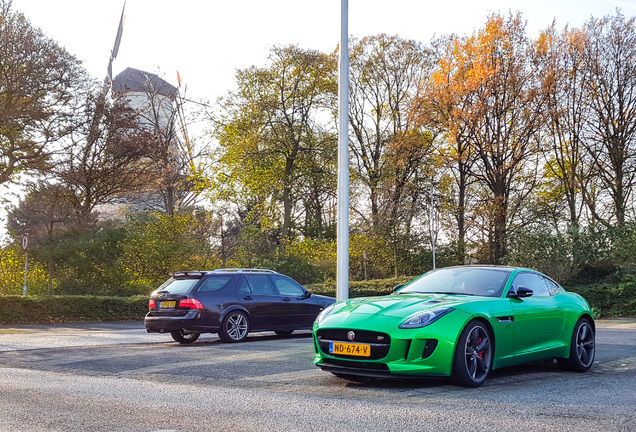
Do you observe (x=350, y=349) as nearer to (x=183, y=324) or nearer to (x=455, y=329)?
(x=455, y=329)

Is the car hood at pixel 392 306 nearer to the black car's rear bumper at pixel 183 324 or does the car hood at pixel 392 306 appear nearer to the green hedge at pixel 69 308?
the black car's rear bumper at pixel 183 324

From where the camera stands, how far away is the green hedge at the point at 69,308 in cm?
2292

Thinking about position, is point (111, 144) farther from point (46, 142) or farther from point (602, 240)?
point (602, 240)

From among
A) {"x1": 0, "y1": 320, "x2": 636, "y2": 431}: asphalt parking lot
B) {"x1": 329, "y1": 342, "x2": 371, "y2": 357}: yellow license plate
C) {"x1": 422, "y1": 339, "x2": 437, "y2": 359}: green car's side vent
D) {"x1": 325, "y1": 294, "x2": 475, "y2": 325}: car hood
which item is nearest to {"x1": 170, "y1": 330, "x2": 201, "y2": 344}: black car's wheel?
{"x1": 0, "y1": 320, "x2": 636, "y2": 431}: asphalt parking lot

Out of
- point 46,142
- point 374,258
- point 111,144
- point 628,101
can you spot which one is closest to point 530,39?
point 628,101

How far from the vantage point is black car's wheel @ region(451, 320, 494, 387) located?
7586mm

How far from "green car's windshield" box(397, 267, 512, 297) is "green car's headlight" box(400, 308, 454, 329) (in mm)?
1187

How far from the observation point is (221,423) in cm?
573

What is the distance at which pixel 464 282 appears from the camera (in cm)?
902

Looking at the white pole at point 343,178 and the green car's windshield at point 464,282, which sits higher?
the white pole at point 343,178

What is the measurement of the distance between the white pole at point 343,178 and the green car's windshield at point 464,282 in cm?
320

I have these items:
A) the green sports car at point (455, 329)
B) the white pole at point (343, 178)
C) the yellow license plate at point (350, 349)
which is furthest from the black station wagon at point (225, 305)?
the yellow license plate at point (350, 349)

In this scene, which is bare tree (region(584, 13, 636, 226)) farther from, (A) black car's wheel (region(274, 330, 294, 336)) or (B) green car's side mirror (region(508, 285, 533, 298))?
(B) green car's side mirror (region(508, 285, 533, 298))

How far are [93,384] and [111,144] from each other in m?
24.0
